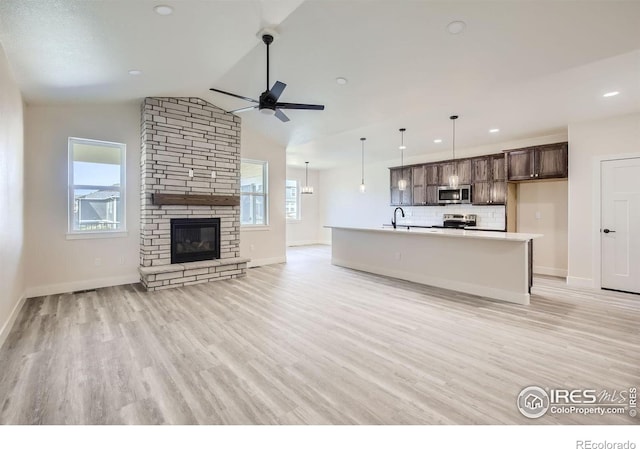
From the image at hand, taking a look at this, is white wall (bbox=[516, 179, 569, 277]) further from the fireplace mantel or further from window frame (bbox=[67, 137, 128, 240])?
window frame (bbox=[67, 137, 128, 240])

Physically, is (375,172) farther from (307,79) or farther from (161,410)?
(161,410)

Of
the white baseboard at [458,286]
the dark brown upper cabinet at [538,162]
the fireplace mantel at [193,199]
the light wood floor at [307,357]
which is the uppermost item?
the dark brown upper cabinet at [538,162]

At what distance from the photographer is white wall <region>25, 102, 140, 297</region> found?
14.3ft

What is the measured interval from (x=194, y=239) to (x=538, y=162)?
659 centimetres

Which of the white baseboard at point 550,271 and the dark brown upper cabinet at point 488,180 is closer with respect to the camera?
the white baseboard at point 550,271

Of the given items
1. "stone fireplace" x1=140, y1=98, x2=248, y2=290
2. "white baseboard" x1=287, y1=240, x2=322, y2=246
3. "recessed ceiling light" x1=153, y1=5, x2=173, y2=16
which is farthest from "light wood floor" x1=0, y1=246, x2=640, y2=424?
"white baseboard" x1=287, y1=240, x2=322, y2=246

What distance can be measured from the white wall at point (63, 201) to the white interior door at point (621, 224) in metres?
7.82

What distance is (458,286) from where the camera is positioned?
471 cm

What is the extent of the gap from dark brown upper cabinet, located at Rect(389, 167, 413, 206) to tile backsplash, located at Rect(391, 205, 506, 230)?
0.96 feet

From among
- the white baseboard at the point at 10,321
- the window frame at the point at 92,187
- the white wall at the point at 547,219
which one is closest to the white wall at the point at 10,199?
the white baseboard at the point at 10,321

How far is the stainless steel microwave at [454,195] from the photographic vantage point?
6934 millimetres

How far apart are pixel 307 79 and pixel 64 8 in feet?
8.86

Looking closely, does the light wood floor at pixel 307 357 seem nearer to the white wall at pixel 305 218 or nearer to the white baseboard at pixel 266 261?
the white baseboard at pixel 266 261
